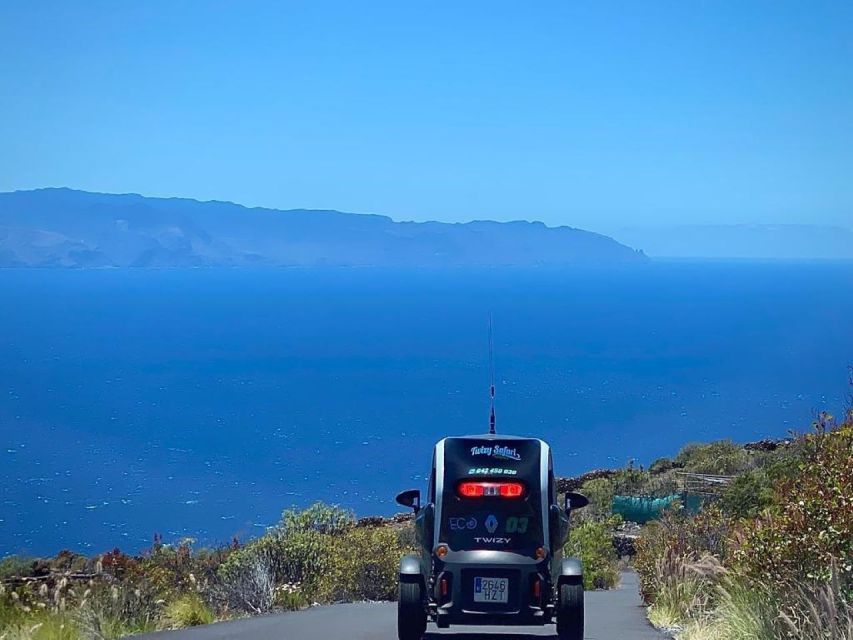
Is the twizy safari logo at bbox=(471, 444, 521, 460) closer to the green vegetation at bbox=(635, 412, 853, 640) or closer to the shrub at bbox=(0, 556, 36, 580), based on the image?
the green vegetation at bbox=(635, 412, 853, 640)

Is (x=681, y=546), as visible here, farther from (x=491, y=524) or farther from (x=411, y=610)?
(x=411, y=610)

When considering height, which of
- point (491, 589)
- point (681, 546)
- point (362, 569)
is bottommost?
point (362, 569)

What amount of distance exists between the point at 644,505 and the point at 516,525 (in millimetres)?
20164

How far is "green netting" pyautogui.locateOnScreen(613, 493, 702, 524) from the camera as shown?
25.8 meters

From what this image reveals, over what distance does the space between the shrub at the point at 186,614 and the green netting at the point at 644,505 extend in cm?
1667

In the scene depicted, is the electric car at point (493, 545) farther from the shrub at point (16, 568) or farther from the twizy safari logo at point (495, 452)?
the shrub at point (16, 568)

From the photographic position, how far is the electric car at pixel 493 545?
746 centimetres

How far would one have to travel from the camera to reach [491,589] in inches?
293

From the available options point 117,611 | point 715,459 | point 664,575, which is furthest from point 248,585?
point 715,459

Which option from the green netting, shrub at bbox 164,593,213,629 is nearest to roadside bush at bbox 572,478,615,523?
the green netting

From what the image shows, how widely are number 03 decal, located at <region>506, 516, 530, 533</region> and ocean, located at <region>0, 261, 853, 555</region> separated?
31848 millimetres

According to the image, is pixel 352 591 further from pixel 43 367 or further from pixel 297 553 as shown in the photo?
pixel 43 367

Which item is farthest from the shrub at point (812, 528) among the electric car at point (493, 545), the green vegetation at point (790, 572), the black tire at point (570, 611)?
the electric car at point (493, 545)

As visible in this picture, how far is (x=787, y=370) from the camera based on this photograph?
396 feet
